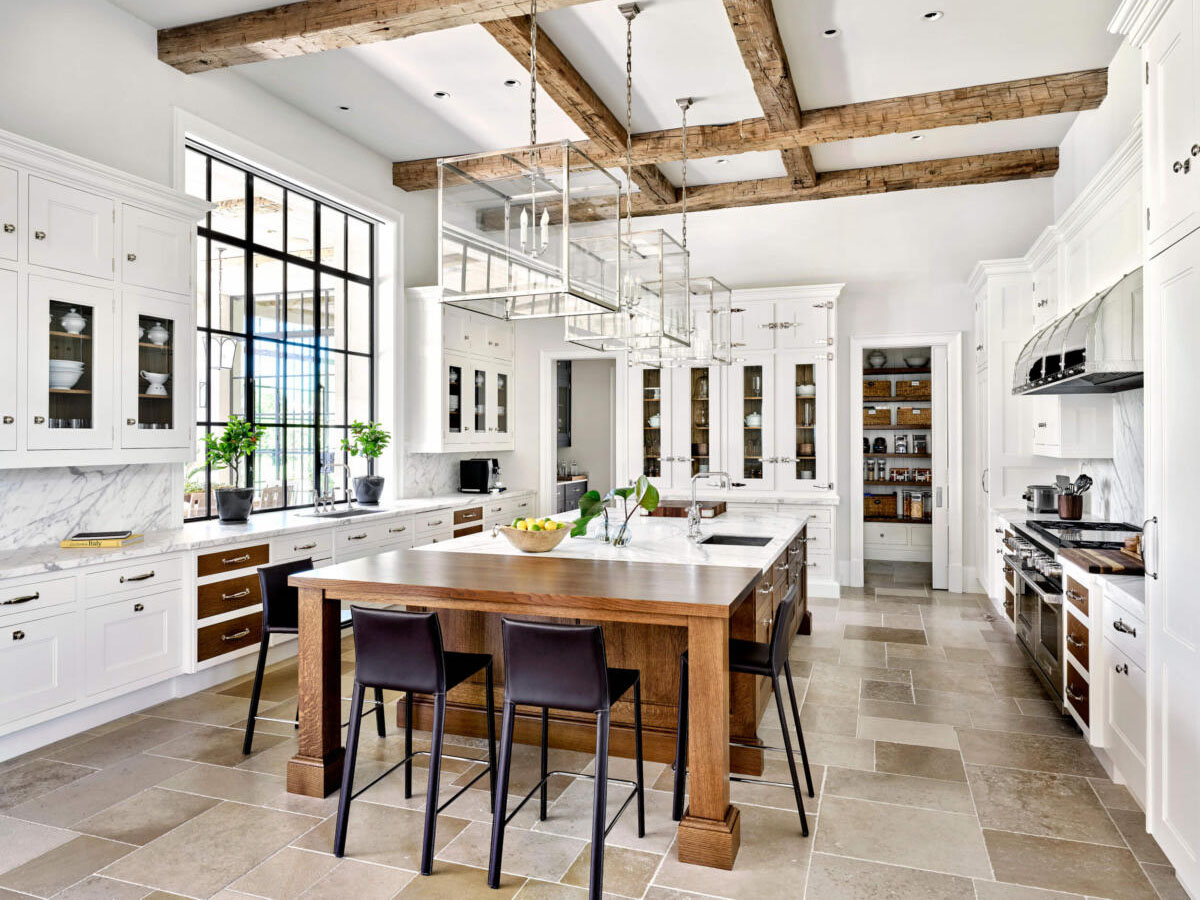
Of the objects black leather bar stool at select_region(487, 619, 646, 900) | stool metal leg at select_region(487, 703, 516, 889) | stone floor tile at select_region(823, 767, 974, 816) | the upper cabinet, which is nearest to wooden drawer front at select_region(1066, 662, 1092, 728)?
stone floor tile at select_region(823, 767, 974, 816)

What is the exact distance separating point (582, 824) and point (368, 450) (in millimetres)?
3689

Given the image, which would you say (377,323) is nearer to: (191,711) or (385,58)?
(385,58)

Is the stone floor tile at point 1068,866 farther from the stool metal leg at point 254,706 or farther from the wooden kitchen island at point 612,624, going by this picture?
the stool metal leg at point 254,706

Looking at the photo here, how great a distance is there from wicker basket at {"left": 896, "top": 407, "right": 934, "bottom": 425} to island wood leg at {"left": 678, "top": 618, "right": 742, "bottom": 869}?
6.54 meters

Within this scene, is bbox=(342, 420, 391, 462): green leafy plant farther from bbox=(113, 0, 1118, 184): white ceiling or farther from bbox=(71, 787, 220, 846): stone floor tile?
bbox=(71, 787, 220, 846): stone floor tile

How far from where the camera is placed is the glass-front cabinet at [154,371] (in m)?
3.84

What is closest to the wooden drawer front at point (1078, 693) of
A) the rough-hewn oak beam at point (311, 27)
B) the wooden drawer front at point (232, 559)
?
the rough-hewn oak beam at point (311, 27)

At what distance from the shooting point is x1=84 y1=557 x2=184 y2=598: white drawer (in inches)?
139

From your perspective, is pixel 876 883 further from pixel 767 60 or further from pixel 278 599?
pixel 767 60

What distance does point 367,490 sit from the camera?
19.2 ft

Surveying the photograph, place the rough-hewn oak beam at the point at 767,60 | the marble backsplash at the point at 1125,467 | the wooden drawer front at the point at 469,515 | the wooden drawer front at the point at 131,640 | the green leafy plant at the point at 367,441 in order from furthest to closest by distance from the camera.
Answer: the wooden drawer front at the point at 469,515 < the green leafy plant at the point at 367,441 < the marble backsplash at the point at 1125,467 < the rough-hewn oak beam at the point at 767,60 < the wooden drawer front at the point at 131,640

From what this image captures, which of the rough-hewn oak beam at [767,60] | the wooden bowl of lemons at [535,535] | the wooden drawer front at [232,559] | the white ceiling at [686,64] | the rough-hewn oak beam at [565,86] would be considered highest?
the white ceiling at [686,64]

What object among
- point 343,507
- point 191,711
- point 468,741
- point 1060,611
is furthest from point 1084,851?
point 343,507

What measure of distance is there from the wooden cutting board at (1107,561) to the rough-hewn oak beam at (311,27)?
10.6 feet
